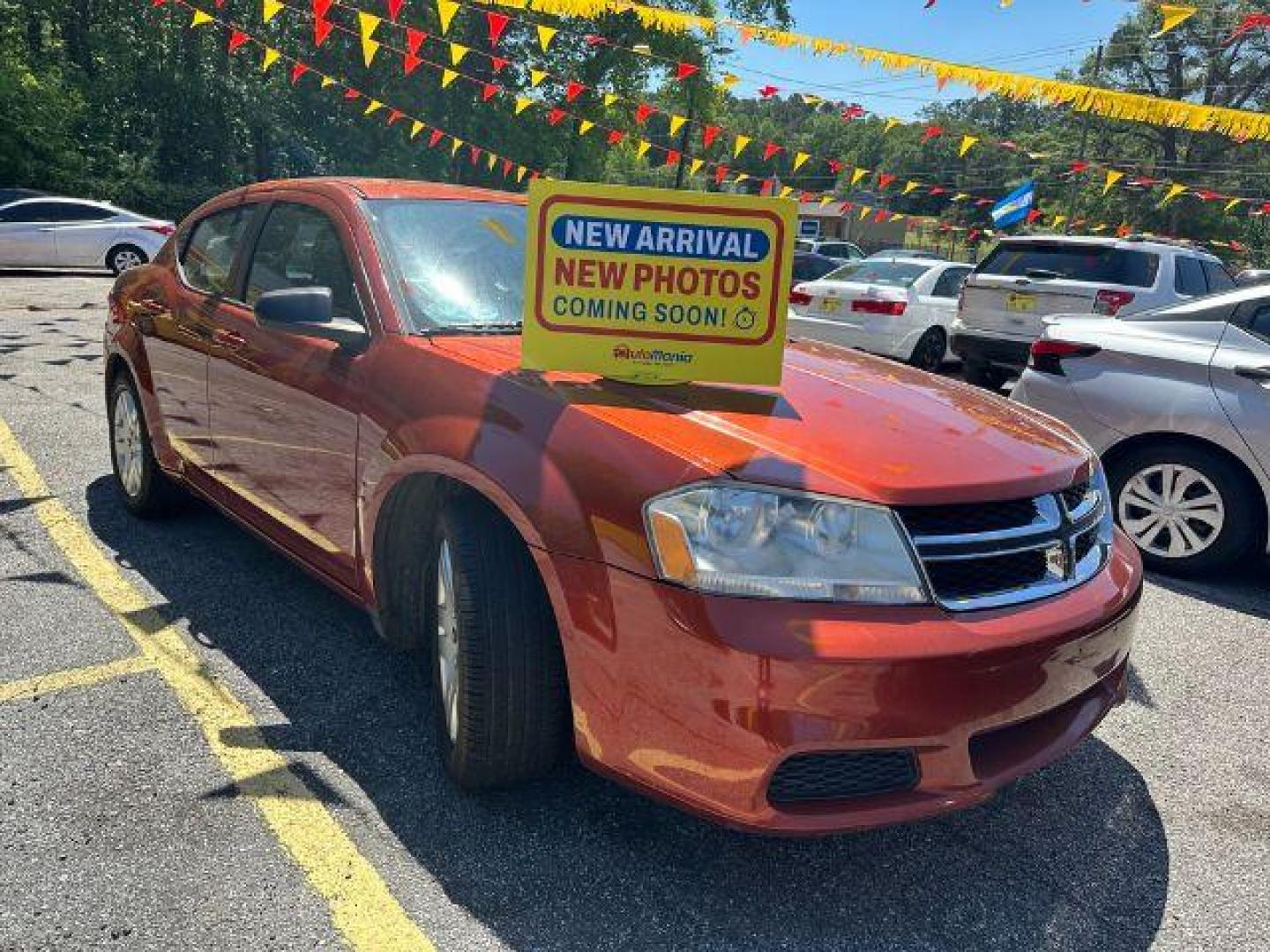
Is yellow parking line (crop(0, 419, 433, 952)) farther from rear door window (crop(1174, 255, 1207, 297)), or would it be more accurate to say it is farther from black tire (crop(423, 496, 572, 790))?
rear door window (crop(1174, 255, 1207, 297))

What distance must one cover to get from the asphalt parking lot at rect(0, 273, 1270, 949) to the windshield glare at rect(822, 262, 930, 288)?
8.41 meters

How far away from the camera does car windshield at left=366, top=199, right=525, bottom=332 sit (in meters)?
2.99

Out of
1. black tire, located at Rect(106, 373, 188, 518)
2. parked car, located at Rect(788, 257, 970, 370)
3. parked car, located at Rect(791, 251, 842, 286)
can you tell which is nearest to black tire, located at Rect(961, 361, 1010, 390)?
parked car, located at Rect(788, 257, 970, 370)

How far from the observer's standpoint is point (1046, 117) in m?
44.4

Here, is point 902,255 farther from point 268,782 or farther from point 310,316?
point 268,782

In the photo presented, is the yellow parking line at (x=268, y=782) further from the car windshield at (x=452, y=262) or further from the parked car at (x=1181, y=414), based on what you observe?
the parked car at (x=1181, y=414)

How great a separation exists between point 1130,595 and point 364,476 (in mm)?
2139

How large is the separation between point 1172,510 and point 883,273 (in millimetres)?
7500

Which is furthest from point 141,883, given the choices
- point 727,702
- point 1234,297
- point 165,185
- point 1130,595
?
point 165,185

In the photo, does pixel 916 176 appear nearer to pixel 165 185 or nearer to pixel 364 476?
pixel 165 185

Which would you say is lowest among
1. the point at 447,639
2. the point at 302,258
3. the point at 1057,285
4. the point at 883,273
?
the point at 447,639

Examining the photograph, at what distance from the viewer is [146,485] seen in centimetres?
441

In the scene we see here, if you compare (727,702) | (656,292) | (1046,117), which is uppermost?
(1046,117)

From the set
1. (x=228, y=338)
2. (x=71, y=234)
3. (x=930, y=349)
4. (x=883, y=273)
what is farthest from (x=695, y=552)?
(x=71, y=234)
